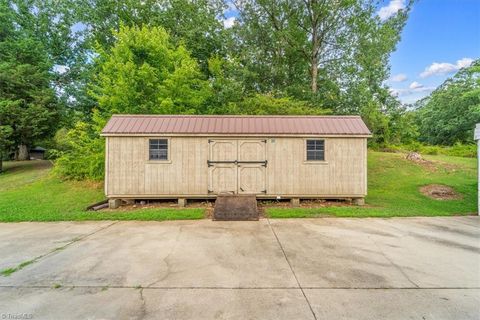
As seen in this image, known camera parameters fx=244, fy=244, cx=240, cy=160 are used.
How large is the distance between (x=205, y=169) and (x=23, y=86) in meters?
15.2

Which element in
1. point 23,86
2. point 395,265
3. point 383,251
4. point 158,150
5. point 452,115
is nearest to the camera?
point 395,265

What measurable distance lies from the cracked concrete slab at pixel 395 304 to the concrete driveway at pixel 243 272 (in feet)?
0.04

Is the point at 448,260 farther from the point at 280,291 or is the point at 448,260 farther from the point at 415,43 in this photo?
the point at 415,43

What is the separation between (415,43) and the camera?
17.2 m

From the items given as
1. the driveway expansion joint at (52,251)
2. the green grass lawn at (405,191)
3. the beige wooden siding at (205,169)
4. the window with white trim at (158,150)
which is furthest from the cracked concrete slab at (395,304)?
the window with white trim at (158,150)

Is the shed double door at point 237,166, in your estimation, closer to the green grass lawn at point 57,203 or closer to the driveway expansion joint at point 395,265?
the green grass lawn at point 57,203

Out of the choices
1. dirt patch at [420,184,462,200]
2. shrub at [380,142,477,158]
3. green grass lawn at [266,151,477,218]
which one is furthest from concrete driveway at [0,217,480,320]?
shrub at [380,142,477,158]

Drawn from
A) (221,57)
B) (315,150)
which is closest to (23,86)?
(221,57)

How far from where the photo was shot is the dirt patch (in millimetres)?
8380

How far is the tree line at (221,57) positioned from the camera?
561 inches

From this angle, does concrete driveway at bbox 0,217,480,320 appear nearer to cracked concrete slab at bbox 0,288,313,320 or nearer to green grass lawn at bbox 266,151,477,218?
cracked concrete slab at bbox 0,288,313,320

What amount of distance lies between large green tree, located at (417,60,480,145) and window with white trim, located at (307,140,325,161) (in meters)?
26.9

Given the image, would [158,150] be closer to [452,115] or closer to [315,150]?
[315,150]

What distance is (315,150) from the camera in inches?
308
